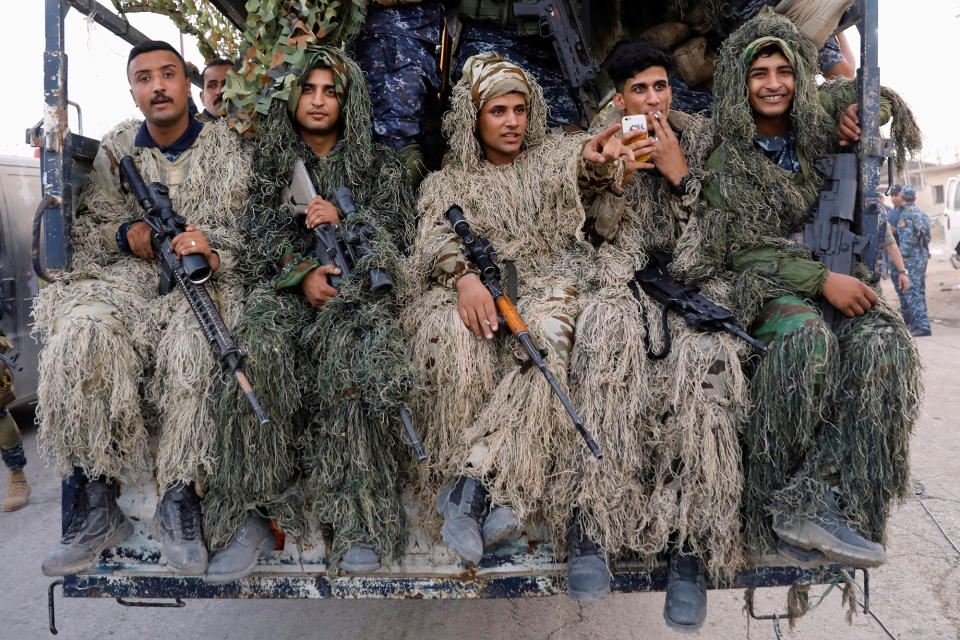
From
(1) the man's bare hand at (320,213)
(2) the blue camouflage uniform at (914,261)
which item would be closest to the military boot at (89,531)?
(1) the man's bare hand at (320,213)

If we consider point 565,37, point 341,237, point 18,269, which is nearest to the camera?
point 341,237

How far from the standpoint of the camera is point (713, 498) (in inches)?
87.9

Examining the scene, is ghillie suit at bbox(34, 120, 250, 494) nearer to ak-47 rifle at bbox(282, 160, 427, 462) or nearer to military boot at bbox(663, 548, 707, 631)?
ak-47 rifle at bbox(282, 160, 427, 462)

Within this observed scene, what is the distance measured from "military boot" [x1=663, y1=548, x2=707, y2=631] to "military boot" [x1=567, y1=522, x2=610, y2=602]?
0.22 meters

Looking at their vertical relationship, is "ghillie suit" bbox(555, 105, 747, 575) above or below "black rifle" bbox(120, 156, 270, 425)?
below

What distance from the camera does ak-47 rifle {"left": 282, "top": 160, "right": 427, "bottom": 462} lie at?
2596 millimetres

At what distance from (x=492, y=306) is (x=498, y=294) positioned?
0.08 meters

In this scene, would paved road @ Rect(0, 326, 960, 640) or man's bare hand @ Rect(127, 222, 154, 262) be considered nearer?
man's bare hand @ Rect(127, 222, 154, 262)

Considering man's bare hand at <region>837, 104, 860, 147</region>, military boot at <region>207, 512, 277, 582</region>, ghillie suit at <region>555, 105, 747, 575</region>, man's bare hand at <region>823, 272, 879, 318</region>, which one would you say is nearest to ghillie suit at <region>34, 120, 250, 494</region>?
military boot at <region>207, 512, 277, 582</region>

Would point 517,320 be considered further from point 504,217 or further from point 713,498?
point 713,498

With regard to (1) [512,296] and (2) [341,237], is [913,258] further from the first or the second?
(2) [341,237]

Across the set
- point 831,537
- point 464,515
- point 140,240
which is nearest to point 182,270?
point 140,240

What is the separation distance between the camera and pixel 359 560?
7.22 ft

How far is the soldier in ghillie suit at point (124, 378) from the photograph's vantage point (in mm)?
2305
